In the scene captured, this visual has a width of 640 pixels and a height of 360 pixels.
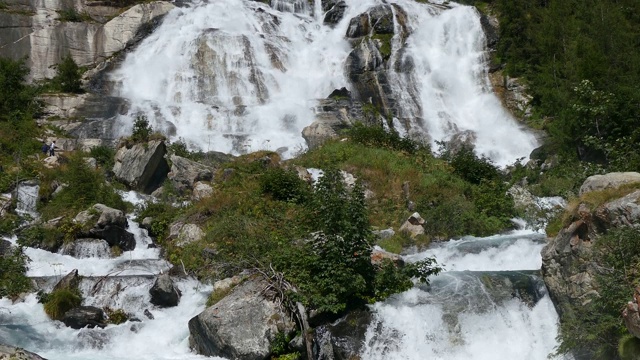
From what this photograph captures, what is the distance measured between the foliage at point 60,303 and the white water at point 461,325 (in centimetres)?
672

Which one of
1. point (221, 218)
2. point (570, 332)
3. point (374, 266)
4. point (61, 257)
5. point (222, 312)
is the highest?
point (570, 332)

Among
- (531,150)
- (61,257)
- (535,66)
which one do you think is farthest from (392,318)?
(535,66)

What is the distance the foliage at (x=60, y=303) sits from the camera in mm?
12453

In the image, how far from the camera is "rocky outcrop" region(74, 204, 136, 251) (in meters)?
16.5

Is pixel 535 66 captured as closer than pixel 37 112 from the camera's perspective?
No

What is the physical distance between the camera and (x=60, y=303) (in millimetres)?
12523

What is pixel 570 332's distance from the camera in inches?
357

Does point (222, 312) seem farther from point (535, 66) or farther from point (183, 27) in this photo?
point (183, 27)

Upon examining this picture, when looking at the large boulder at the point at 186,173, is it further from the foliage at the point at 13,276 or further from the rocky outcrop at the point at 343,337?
the rocky outcrop at the point at 343,337

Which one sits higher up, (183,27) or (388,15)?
(388,15)

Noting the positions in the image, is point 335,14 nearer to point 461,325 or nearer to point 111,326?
point 111,326

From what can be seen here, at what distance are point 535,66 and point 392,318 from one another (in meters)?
24.1

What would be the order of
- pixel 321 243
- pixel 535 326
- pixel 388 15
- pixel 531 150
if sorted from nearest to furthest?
1. pixel 535 326
2. pixel 321 243
3. pixel 531 150
4. pixel 388 15

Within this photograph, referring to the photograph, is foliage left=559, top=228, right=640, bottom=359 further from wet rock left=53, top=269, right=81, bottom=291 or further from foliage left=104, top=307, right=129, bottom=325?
wet rock left=53, top=269, right=81, bottom=291
